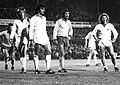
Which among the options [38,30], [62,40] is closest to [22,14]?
[38,30]

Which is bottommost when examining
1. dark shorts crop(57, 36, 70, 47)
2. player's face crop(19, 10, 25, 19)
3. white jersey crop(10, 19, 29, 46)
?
dark shorts crop(57, 36, 70, 47)

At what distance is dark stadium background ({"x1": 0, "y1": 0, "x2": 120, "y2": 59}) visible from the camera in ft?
96.2

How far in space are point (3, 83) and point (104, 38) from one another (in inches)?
235

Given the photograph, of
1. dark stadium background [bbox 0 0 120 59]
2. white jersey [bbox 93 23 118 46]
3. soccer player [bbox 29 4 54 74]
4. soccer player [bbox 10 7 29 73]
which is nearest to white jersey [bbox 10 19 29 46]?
soccer player [bbox 10 7 29 73]

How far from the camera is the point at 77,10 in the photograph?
100 ft

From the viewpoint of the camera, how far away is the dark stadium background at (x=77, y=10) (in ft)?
96.2

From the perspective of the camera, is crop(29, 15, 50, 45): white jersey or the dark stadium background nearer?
crop(29, 15, 50, 45): white jersey

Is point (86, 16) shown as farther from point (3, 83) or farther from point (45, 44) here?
point (3, 83)

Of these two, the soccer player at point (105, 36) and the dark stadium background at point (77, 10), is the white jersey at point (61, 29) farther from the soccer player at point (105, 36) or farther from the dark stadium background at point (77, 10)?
the dark stadium background at point (77, 10)

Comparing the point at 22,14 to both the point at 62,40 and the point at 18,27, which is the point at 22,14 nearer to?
the point at 18,27

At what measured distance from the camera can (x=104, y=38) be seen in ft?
45.0

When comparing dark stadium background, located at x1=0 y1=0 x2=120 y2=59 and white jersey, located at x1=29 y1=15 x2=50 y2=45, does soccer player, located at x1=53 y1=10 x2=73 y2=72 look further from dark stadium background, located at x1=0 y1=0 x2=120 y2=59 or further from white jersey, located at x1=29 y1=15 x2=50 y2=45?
dark stadium background, located at x1=0 y1=0 x2=120 y2=59

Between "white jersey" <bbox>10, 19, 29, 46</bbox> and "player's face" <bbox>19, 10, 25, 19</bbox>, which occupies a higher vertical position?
"player's face" <bbox>19, 10, 25, 19</bbox>

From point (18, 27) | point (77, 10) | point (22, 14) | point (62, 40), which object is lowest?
point (62, 40)
